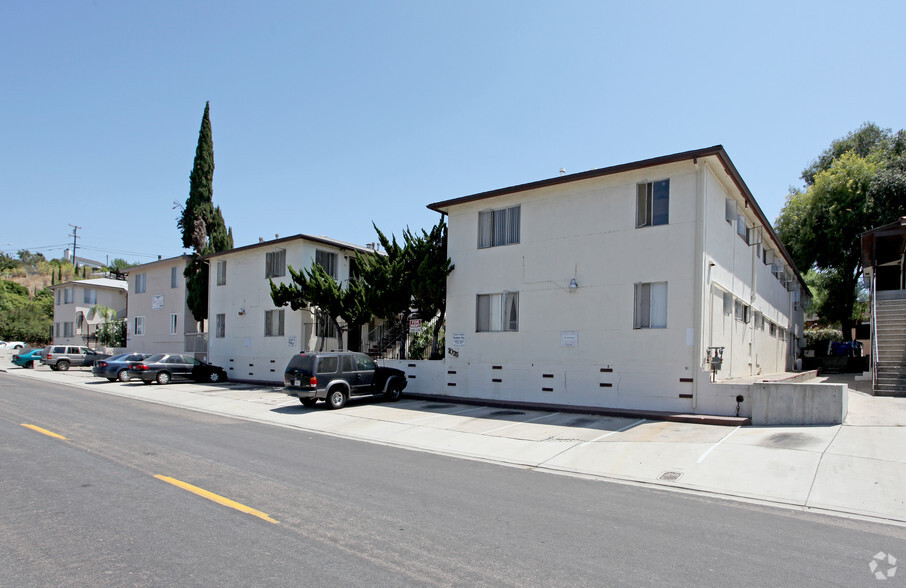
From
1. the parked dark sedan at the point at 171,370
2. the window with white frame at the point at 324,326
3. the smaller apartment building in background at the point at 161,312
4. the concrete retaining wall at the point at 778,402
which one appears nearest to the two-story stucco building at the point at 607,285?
the concrete retaining wall at the point at 778,402

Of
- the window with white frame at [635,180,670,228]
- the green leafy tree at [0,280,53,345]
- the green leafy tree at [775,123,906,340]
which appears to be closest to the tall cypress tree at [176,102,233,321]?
the window with white frame at [635,180,670,228]

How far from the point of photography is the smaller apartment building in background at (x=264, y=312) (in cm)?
2673

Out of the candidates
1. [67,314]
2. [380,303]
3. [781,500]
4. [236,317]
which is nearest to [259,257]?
[236,317]

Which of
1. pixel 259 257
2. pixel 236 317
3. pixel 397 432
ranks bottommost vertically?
pixel 397 432

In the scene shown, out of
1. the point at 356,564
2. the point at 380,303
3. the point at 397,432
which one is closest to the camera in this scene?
the point at 356,564

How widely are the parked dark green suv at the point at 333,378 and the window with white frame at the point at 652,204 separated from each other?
30.8ft

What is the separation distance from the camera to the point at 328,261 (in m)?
28.1

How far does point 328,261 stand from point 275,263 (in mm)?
2647

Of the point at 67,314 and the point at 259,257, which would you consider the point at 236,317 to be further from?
the point at 67,314

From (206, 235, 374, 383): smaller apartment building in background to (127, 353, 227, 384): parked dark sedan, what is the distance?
1748 mm

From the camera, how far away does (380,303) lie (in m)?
21.0

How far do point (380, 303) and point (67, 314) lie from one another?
4213cm

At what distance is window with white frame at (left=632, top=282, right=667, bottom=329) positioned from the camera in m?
15.5

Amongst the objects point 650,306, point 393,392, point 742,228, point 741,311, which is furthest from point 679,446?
point 742,228
